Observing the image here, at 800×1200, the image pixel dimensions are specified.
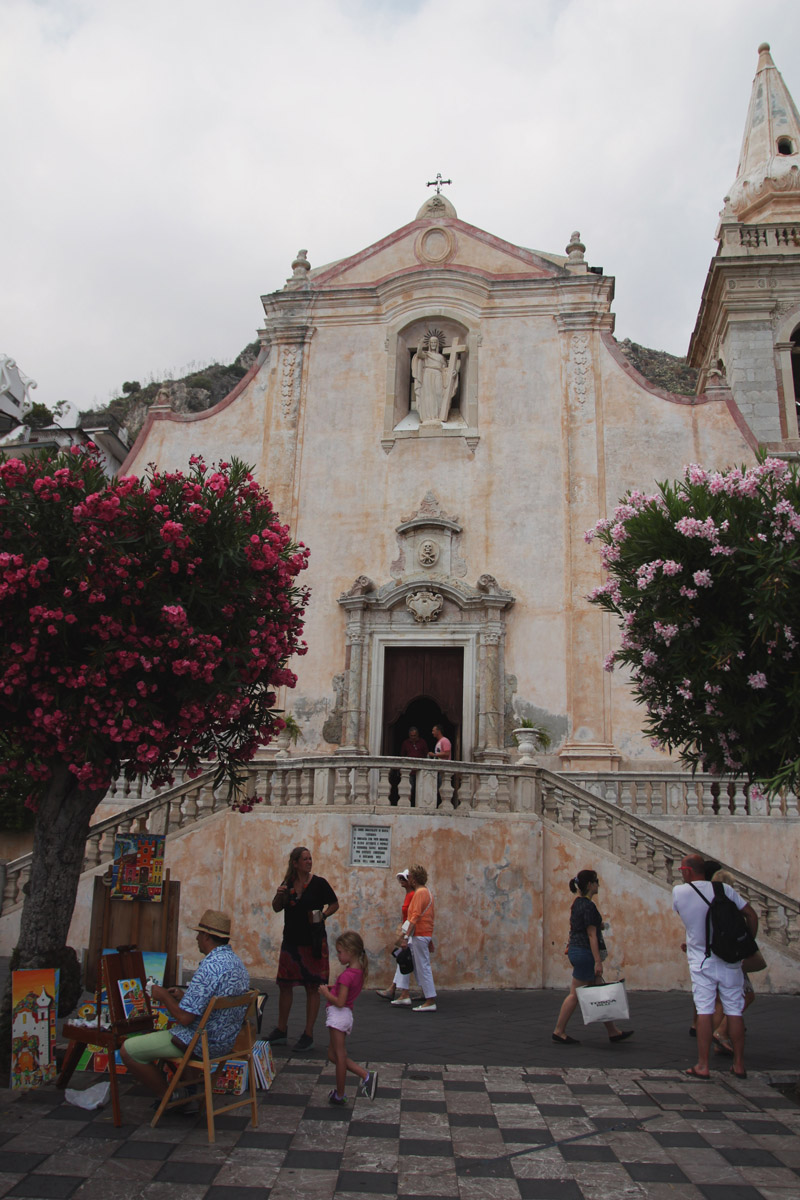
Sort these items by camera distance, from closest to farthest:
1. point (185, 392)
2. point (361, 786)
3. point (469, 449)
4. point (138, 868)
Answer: point (138, 868)
point (361, 786)
point (469, 449)
point (185, 392)

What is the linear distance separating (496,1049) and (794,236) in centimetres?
1907

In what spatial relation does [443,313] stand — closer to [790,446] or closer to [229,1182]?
[790,446]

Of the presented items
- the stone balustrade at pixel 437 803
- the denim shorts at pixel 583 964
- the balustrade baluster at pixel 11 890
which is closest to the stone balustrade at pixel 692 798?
the stone balustrade at pixel 437 803

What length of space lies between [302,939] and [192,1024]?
2.16 meters

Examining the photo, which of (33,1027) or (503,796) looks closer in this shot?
(33,1027)

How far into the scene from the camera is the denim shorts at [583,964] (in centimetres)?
842

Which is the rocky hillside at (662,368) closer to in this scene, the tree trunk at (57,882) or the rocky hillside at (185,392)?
the rocky hillside at (185,392)

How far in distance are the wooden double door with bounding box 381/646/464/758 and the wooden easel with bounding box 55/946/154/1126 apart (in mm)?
11028

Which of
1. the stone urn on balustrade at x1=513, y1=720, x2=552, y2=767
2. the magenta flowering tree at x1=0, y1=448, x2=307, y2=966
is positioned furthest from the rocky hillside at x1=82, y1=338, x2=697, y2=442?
the magenta flowering tree at x1=0, y1=448, x2=307, y2=966

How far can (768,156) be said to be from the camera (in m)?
23.1

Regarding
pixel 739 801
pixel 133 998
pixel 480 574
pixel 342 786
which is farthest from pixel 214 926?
pixel 480 574

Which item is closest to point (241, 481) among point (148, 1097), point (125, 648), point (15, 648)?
point (125, 648)

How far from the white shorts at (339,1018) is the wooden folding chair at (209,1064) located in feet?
1.80

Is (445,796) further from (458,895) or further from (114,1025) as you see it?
(114,1025)
